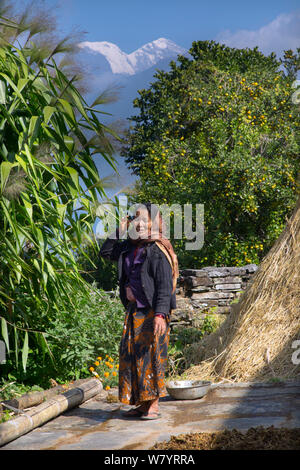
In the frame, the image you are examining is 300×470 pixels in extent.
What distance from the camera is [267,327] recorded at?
17.3 feet

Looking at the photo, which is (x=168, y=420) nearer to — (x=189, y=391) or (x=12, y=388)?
(x=189, y=391)

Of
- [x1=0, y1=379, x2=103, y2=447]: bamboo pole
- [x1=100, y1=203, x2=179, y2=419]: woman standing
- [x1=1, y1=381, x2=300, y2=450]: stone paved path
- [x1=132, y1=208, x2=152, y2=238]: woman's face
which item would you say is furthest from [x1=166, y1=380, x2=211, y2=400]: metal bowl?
[x1=132, y1=208, x2=152, y2=238]: woman's face

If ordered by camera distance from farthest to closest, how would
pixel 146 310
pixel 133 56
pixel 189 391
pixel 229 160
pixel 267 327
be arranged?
pixel 133 56
pixel 229 160
pixel 267 327
pixel 189 391
pixel 146 310

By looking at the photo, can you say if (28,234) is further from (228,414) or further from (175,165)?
(175,165)

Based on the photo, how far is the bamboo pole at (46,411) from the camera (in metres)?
3.22

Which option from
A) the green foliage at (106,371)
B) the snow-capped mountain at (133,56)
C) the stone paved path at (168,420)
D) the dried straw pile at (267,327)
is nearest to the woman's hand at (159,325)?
the stone paved path at (168,420)

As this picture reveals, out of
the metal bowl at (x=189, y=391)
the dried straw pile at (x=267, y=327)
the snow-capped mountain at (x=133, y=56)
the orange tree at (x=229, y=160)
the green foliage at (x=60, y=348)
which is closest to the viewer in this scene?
the metal bowl at (x=189, y=391)

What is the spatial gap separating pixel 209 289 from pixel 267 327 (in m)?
2.65

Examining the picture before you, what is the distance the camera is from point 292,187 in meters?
10.8

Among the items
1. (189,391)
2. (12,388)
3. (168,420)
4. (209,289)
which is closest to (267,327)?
(189,391)

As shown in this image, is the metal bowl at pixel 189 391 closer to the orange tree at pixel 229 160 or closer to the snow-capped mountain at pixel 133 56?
the orange tree at pixel 229 160

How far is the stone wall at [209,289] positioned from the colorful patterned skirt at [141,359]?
142 inches

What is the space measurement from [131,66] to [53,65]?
194721mm
